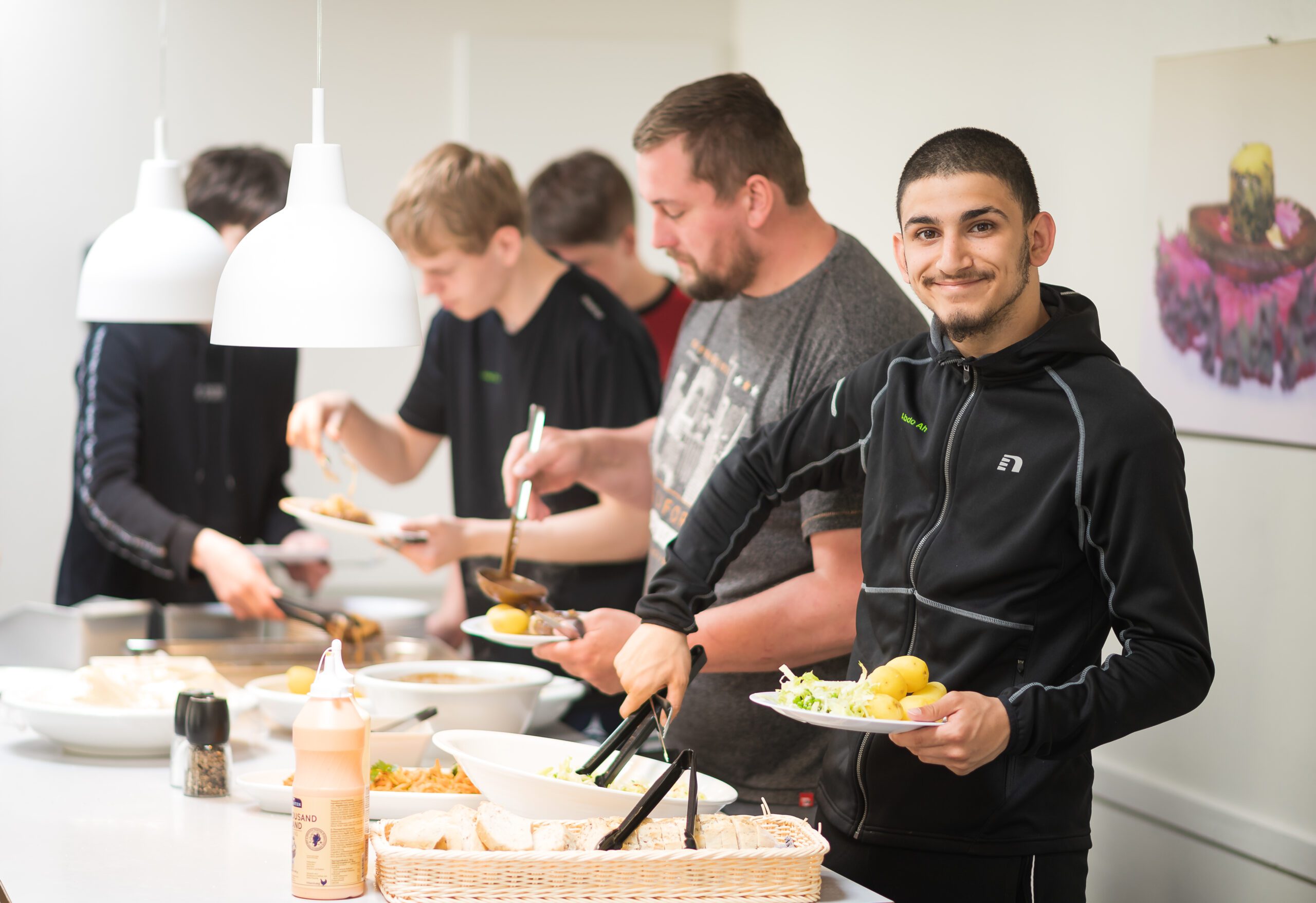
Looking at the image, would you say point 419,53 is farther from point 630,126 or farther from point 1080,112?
point 1080,112

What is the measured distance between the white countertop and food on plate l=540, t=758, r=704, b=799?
0.19 meters

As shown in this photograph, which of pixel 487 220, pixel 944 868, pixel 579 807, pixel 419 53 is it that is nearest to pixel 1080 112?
pixel 487 220

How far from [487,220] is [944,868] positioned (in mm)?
1767

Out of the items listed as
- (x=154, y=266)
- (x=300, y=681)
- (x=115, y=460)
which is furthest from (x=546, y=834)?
(x=115, y=460)

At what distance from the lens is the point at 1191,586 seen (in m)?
1.46

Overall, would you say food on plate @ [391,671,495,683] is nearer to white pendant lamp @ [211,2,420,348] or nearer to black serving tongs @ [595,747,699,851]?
white pendant lamp @ [211,2,420,348]

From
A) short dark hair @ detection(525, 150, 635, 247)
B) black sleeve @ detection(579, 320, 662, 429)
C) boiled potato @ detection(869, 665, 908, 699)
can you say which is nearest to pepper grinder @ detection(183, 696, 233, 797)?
boiled potato @ detection(869, 665, 908, 699)

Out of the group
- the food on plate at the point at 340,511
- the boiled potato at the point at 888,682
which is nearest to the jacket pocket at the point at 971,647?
the boiled potato at the point at 888,682

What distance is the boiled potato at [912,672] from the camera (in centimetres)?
146

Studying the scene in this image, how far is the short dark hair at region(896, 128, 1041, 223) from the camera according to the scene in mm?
1560

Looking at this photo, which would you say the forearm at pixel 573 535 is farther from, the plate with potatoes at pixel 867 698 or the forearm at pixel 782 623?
the plate with potatoes at pixel 867 698

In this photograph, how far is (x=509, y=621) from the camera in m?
2.07

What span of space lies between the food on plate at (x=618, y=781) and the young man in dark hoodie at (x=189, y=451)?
1.38m

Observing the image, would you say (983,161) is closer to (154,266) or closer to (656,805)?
(656,805)
